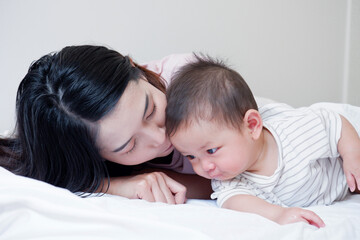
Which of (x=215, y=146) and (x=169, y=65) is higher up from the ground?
(x=169, y=65)

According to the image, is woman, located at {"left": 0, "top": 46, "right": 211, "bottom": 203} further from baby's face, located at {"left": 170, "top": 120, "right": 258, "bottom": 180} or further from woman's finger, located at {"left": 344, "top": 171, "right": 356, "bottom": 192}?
woman's finger, located at {"left": 344, "top": 171, "right": 356, "bottom": 192}

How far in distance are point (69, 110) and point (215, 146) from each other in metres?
0.37

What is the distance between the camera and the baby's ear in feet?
2.95

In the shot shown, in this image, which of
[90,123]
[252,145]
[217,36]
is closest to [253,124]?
[252,145]

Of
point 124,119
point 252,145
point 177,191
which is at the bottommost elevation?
point 177,191

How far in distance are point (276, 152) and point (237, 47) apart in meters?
0.97

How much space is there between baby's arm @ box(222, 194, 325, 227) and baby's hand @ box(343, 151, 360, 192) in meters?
0.18

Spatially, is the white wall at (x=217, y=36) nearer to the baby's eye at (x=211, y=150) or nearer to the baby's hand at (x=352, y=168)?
the baby's eye at (x=211, y=150)

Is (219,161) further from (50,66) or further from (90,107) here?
(50,66)

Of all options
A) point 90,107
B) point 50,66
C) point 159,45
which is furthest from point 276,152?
point 159,45

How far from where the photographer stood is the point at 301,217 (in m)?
0.73

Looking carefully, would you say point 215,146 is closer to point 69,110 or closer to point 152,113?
point 152,113

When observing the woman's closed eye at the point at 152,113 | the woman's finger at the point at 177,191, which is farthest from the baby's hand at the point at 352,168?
the woman's closed eye at the point at 152,113

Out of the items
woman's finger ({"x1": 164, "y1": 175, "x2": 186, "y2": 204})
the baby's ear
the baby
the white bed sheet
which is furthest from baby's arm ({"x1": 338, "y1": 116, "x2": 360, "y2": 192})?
woman's finger ({"x1": 164, "y1": 175, "x2": 186, "y2": 204})
